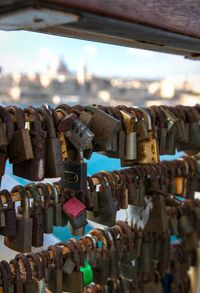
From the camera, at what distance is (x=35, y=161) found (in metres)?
0.82

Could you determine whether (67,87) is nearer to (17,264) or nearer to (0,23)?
(17,264)

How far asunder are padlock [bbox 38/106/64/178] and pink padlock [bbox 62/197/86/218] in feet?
0.50

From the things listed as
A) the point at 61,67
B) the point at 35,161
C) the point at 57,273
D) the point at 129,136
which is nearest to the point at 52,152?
the point at 35,161

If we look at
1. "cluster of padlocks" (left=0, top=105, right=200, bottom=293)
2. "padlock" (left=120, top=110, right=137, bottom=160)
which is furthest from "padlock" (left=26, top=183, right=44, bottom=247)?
"padlock" (left=120, top=110, right=137, bottom=160)

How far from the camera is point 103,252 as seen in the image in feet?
4.06

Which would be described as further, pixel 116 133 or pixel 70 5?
pixel 116 133

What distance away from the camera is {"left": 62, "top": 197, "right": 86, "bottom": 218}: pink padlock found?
38.7 inches

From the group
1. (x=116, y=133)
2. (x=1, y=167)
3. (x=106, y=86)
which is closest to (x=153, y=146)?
(x=116, y=133)

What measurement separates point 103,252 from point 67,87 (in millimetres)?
5976

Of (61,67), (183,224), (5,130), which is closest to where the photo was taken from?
(5,130)

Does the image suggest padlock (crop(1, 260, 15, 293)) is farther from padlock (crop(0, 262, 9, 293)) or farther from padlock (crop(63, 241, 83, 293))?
padlock (crop(63, 241, 83, 293))

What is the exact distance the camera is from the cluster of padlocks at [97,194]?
87cm

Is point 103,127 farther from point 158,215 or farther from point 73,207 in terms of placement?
point 158,215

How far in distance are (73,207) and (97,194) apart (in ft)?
0.45
